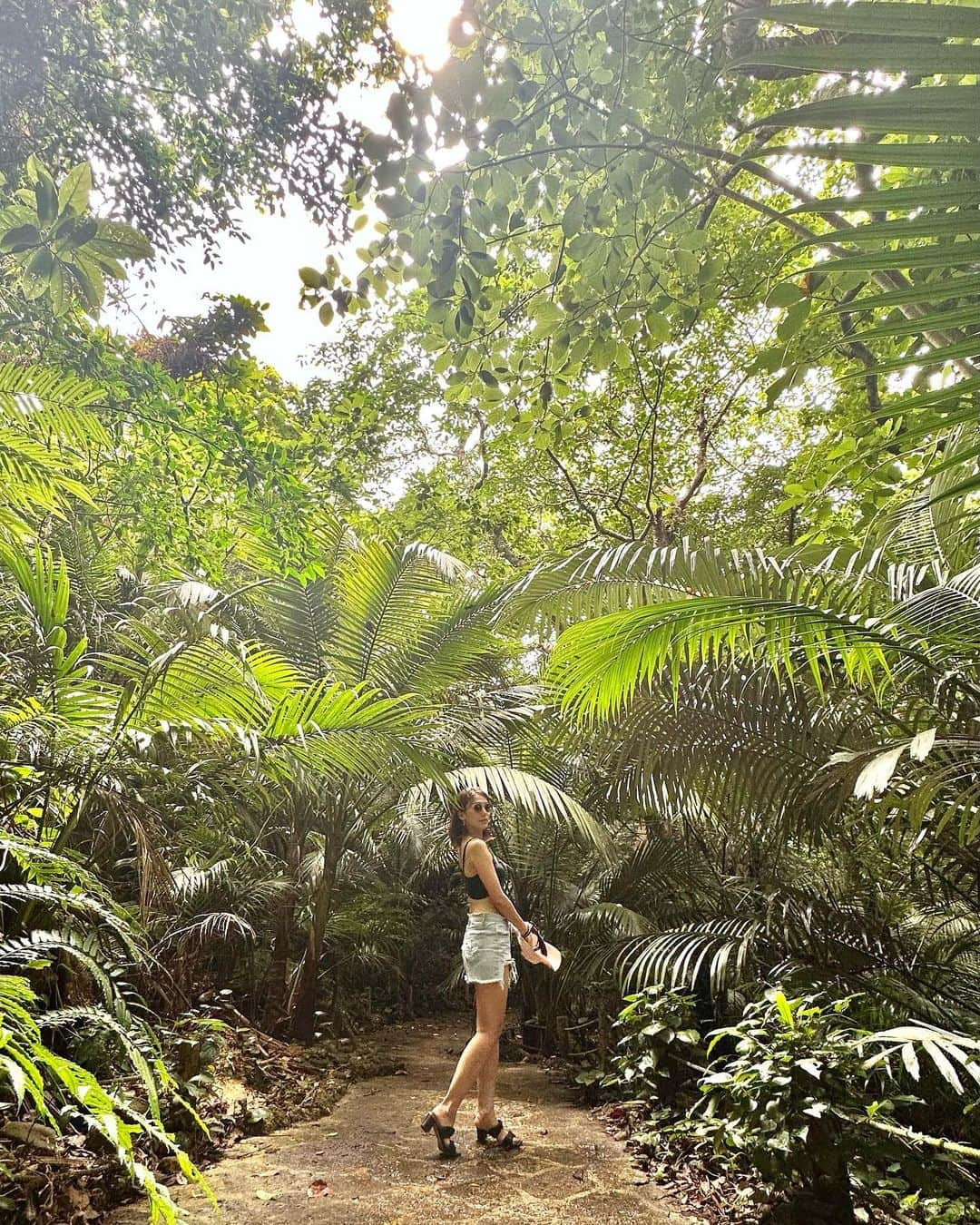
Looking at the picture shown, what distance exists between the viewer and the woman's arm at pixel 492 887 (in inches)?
125

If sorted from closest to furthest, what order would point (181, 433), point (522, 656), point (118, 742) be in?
point (118, 742) → point (181, 433) → point (522, 656)

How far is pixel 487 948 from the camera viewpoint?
3.19 m

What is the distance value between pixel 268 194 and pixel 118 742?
3.06 metres

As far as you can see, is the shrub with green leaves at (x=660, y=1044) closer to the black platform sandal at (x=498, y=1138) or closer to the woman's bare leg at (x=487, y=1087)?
the black platform sandal at (x=498, y=1138)

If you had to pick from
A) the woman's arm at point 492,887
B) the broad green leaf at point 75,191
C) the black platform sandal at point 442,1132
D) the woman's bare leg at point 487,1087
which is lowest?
the black platform sandal at point 442,1132

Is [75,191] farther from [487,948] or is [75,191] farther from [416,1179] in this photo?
[416,1179]

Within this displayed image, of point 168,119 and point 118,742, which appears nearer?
point 118,742

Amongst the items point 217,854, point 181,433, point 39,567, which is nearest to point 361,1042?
point 217,854

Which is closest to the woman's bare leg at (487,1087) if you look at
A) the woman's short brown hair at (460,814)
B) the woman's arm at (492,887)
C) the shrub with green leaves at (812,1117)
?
the woman's arm at (492,887)

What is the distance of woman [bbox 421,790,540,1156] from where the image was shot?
10.1 ft

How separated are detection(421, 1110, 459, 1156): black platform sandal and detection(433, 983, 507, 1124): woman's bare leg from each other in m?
0.02

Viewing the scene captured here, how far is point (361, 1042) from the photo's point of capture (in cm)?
595

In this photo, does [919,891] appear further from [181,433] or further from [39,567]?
[39,567]

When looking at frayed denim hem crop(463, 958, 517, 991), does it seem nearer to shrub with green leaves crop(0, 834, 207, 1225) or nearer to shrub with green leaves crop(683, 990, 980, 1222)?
shrub with green leaves crop(683, 990, 980, 1222)
